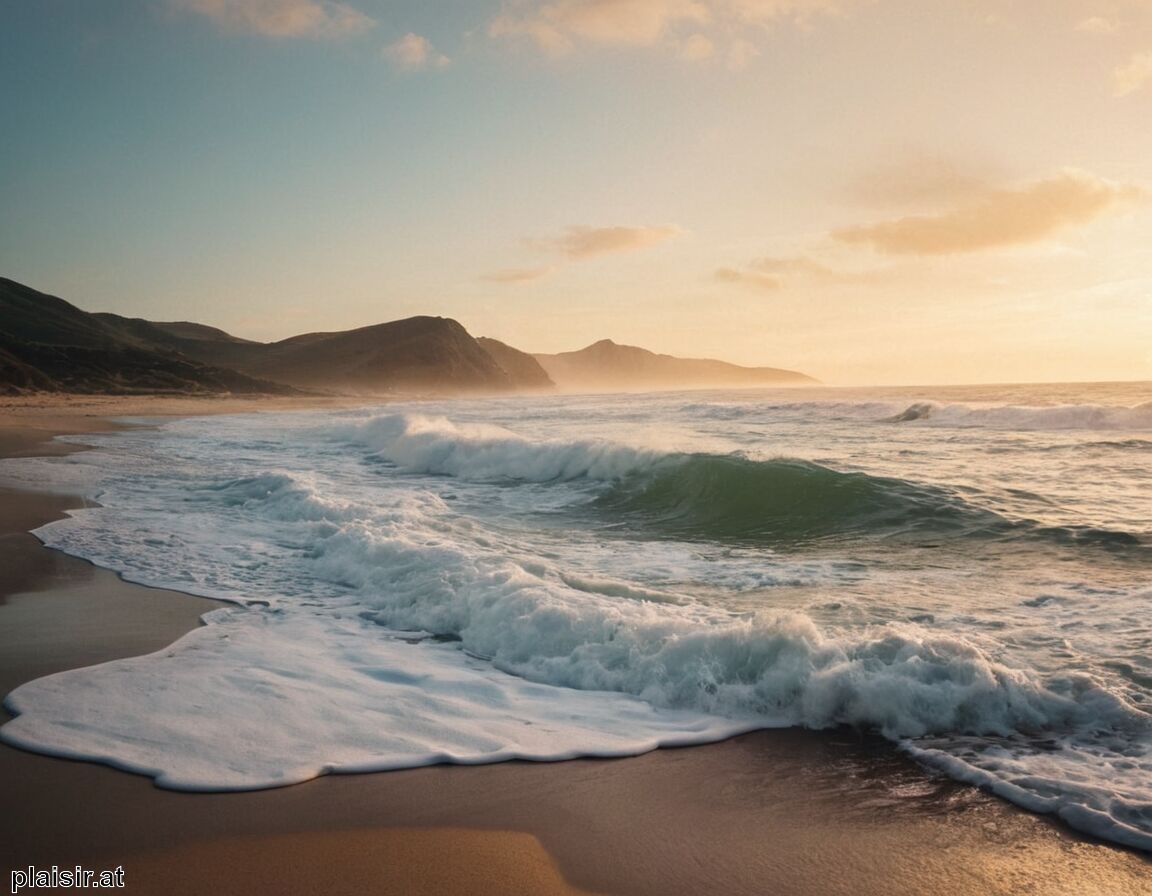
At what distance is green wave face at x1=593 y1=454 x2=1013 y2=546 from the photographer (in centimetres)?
927

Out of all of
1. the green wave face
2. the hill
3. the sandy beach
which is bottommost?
the sandy beach

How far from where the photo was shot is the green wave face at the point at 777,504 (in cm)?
927

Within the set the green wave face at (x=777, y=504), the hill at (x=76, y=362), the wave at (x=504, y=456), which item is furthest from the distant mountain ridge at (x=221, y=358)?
the green wave face at (x=777, y=504)

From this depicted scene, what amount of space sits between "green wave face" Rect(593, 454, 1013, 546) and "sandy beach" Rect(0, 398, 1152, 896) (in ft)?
18.9

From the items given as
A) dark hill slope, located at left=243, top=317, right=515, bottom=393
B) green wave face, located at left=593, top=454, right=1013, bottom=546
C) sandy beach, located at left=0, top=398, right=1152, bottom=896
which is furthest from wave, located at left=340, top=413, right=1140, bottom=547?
dark hill slope, located at left=243, top=317, right=515, bottom=393

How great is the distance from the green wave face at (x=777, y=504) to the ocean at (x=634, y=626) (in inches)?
2.4

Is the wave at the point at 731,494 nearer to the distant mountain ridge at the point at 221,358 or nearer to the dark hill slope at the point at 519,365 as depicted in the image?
the distant mountain ridge at the point at 221,358

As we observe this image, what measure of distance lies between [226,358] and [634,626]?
138 metres

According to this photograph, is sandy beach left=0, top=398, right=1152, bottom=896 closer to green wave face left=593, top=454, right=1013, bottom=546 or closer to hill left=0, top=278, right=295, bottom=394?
green wave face left=593, top=454, right=1013, bottom=546

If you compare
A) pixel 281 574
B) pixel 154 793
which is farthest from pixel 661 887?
pixel 281 574

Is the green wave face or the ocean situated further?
the green wave face

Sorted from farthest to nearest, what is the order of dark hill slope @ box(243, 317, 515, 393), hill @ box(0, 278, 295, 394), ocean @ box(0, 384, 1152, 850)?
dark hill slope @ box(243, 317, 515, 393) < hill @ box(0, 278, 295, 394) < ocean @ box(0, 384, 1152, 850)

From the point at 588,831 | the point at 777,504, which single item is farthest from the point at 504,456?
the point at 588,831

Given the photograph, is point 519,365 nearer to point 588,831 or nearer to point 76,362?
point 76,362
